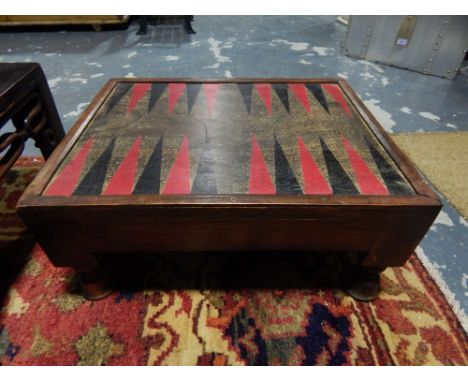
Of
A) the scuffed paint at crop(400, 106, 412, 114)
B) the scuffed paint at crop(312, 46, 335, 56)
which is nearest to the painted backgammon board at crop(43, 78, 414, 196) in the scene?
the scuffed paint at crop(400, 106, 412, 114)

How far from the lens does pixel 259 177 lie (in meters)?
0.91

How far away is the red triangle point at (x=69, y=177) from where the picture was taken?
0.85 metres

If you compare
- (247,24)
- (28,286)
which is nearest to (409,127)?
(28,286)

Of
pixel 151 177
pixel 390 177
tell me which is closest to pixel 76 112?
pixel 151 177

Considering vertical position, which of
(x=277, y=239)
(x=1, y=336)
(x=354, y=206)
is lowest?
(x=1, y=336)

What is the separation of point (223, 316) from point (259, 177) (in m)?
0.50

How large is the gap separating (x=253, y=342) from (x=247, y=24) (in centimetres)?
407

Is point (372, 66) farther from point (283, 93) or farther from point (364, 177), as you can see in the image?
point (364, 177)

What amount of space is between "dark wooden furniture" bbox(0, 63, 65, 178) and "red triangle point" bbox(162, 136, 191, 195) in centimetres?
61

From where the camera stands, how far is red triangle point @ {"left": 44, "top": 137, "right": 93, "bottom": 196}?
85 centimetres

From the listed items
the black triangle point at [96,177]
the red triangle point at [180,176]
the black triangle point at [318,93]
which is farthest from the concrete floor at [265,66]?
the black triangle point at [96,177]

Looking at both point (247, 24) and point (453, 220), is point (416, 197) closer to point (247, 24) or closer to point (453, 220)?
point (453, 220)

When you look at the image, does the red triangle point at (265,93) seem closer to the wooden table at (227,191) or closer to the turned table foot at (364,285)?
the wooden table at (227,191)

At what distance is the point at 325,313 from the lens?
1067 millimetres
